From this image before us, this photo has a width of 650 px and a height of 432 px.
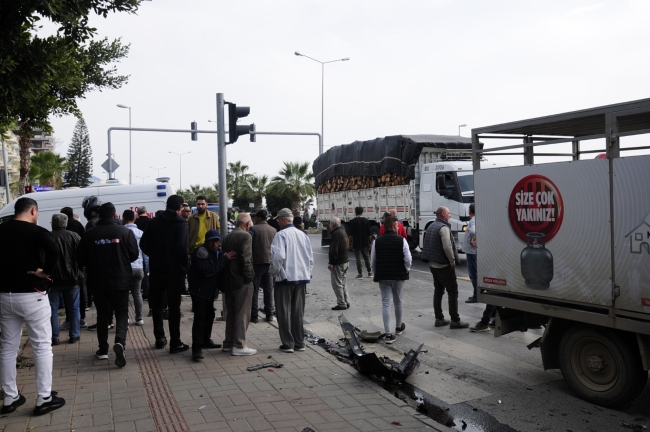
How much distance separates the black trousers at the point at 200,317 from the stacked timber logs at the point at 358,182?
42.6 ft

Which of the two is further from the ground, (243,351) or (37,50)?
(37,50)

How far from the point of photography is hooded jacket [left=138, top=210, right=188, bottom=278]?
7.73 meters

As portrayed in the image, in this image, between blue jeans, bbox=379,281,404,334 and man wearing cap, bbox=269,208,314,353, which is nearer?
man wearing cap, bbox=269,208,314,353

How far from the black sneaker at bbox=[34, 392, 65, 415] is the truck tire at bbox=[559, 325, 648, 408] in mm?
4931

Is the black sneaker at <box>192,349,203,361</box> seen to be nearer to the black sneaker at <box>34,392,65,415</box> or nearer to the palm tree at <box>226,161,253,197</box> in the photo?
the black sneaker at <box>34,392,65,415</box>

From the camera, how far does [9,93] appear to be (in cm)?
648

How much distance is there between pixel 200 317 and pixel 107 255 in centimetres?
135

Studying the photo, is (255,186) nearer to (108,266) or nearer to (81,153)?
(81,153)

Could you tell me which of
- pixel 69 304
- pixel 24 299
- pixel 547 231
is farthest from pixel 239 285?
pixel 547 231

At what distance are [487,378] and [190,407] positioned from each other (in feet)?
11.0

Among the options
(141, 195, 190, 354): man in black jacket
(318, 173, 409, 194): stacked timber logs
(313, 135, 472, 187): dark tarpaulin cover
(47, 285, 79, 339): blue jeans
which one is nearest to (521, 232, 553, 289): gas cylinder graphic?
(141, 195, 190, 354): man in black jacket

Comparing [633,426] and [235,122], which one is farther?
[235,122]

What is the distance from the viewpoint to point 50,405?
5.54 meters

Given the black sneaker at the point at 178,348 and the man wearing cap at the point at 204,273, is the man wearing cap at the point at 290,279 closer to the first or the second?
the man wearing cap at the point at 204,273
